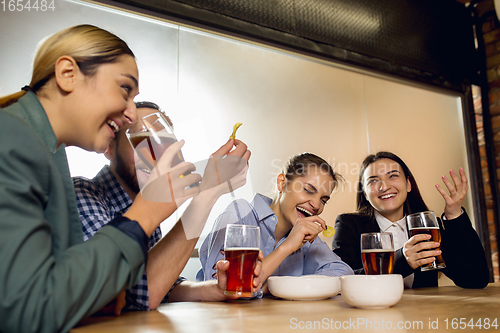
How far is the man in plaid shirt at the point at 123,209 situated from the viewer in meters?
0.94

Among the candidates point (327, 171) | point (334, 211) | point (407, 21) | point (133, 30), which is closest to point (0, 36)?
point (133, 30)

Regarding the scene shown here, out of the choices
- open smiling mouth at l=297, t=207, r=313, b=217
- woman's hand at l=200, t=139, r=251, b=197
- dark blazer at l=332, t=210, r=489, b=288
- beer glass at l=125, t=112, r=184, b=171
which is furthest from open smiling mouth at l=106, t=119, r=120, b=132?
dark blazer at l=332, t=210, r=489, b=288

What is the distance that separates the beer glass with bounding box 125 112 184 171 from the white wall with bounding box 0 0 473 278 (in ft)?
1.69

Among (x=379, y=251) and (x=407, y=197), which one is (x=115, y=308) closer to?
(x=379, y=251)

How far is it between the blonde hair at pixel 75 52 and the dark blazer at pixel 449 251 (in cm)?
133

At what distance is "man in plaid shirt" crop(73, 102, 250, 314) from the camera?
0.94m

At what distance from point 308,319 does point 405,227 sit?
5.86ft

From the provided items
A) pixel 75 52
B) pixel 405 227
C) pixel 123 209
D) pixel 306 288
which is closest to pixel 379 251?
pixel 306 288

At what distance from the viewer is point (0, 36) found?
168 centimetres

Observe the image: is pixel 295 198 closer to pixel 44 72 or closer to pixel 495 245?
pixel 44 72

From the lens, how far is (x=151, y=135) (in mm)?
914

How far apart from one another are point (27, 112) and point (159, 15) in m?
1.46

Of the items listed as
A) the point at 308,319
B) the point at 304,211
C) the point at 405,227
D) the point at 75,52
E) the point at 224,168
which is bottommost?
the point at 308,319

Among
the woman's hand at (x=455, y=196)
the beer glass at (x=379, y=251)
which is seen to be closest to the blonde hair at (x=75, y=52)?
the beer glass at (x=379, y=251)
